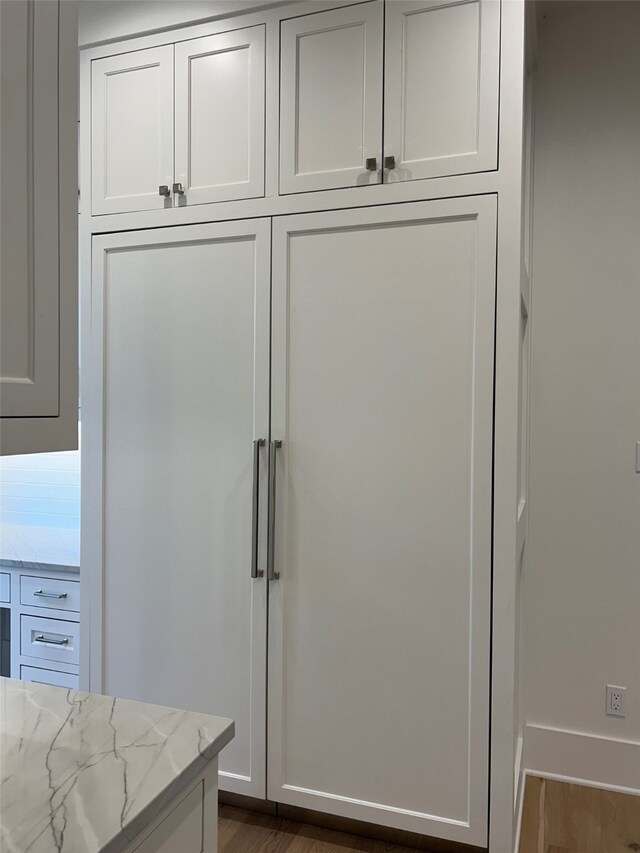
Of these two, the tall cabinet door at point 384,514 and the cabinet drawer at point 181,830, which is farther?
the tall cabinet door at point 384,514

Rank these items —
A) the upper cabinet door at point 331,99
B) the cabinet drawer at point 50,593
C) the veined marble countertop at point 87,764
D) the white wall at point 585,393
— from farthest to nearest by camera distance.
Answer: the cabinet drawer at point 50,593 < the white wall at point 585,393 < the upper cabinet door at point 331,99 < the veined marble countertop at point 87,764

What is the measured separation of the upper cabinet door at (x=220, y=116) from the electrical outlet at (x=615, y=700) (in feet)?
6.98

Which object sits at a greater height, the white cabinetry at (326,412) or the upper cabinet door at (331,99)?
the upper cabinet door at (331,99)

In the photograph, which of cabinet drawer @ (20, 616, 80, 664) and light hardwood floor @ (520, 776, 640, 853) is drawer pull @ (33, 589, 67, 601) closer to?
cabinet drawer @ (20, 616, 80, 664)

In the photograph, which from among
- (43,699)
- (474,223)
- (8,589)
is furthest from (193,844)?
(8,589)

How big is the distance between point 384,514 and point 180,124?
1.44 metres

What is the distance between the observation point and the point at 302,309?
6.86 ft

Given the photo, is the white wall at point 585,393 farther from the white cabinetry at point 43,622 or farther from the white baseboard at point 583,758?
the white cabinetry at point 43,622

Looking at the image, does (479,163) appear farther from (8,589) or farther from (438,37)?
(8,589)

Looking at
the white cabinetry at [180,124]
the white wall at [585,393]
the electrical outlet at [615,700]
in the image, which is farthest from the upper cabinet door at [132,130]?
the electrical outlet at [615,700]

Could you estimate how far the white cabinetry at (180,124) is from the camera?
2.13 meters

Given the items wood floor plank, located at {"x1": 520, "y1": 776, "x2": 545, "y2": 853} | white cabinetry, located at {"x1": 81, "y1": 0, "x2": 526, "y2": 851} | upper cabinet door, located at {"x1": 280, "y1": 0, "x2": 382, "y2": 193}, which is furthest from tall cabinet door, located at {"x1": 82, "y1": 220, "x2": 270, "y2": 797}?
wood floor plank, located at {"x1": 520, "y1": 776, "x2": 545, "y2": 853}

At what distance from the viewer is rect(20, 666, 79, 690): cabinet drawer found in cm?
262

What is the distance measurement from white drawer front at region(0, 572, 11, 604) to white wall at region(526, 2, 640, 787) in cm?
207
